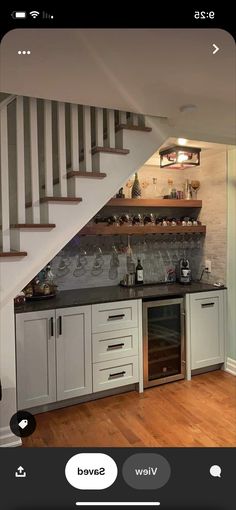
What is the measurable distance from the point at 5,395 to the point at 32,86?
1.18 m

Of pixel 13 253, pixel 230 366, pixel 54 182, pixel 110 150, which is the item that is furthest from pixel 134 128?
pixel 230 366

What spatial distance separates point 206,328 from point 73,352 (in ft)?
3.12

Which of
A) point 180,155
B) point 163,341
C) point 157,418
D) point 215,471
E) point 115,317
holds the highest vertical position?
point 180,155

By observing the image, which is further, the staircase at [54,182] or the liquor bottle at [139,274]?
the liquor bottle at [139,274]

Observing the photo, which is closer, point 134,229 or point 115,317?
point 115,317

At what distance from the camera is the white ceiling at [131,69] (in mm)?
445

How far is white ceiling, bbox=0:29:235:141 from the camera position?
445 millimetres

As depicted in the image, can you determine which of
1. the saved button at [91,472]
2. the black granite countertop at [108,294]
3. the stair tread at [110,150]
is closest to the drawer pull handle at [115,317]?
the black granite countertop at [108,294]

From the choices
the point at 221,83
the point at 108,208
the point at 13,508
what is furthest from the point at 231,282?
the point at 13,508

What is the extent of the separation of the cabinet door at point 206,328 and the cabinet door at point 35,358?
3.15 ft

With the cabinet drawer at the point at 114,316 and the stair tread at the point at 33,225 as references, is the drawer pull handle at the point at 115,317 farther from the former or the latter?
the stair tread at the point at 33,225

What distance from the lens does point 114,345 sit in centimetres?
187
